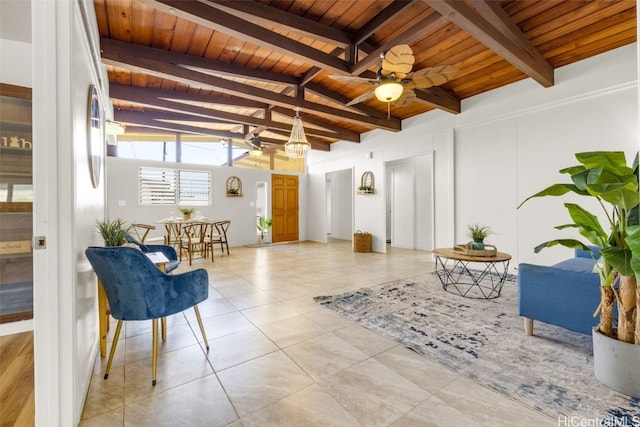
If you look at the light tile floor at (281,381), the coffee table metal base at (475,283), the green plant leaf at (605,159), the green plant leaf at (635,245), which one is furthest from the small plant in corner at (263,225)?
the green plant leaf at (635,245)

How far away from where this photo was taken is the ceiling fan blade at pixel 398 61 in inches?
98.4

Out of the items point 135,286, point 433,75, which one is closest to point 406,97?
point 433,75

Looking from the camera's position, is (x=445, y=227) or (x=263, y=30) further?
(x=445, y=227)

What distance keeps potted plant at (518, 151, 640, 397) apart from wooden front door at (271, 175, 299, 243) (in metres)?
7.46

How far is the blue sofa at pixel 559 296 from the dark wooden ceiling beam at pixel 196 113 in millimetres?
4990

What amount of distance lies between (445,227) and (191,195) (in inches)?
245

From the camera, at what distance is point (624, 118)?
3.59 meters

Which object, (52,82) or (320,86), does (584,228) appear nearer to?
(52,82)

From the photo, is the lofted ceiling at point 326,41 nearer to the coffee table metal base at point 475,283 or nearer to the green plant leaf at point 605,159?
the green plant leaf at point 605,159

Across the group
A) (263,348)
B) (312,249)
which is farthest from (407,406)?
(312,249)

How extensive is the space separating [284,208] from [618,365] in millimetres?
7876

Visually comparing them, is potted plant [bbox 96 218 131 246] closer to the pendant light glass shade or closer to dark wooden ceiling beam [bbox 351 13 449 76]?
the pendant light glass shade

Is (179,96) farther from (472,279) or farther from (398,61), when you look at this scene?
(472,279)

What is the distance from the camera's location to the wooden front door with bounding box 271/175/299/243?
28.5 ft
